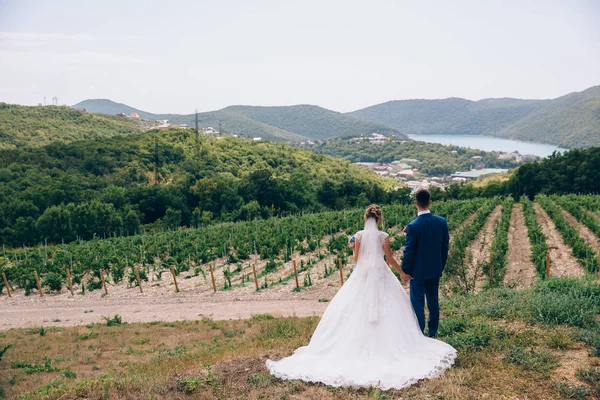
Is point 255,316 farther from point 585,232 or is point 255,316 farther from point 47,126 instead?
point 47,126

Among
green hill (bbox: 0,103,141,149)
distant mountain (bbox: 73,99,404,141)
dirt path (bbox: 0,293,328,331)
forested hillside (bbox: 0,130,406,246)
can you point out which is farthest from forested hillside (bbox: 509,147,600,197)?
distant mountain (bbox: 73,99,404,141)

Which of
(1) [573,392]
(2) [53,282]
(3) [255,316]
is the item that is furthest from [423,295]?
(2) [53,282]

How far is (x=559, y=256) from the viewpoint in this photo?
18984mm

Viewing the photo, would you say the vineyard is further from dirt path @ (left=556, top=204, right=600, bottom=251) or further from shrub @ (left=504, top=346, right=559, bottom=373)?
shrub @ (left=504, top=346, right=559, bottom=373)

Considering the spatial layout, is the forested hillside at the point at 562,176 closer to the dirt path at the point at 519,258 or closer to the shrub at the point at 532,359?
the dirt path at the point at 519,258

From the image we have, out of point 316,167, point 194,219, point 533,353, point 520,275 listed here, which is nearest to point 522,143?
point 316,167

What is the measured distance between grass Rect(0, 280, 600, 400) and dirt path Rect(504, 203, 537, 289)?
18.0 feet

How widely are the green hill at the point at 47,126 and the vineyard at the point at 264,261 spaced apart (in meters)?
44.7

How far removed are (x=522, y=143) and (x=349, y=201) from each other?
504 ft

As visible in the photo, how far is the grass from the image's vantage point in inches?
179

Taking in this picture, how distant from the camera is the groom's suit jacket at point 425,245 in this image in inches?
204

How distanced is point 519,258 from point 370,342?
16857 millimetres

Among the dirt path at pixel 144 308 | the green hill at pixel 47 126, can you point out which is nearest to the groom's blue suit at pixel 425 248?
the dirt path at pixel 144 308

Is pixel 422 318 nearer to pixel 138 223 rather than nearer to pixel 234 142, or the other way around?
pixel 138 223
